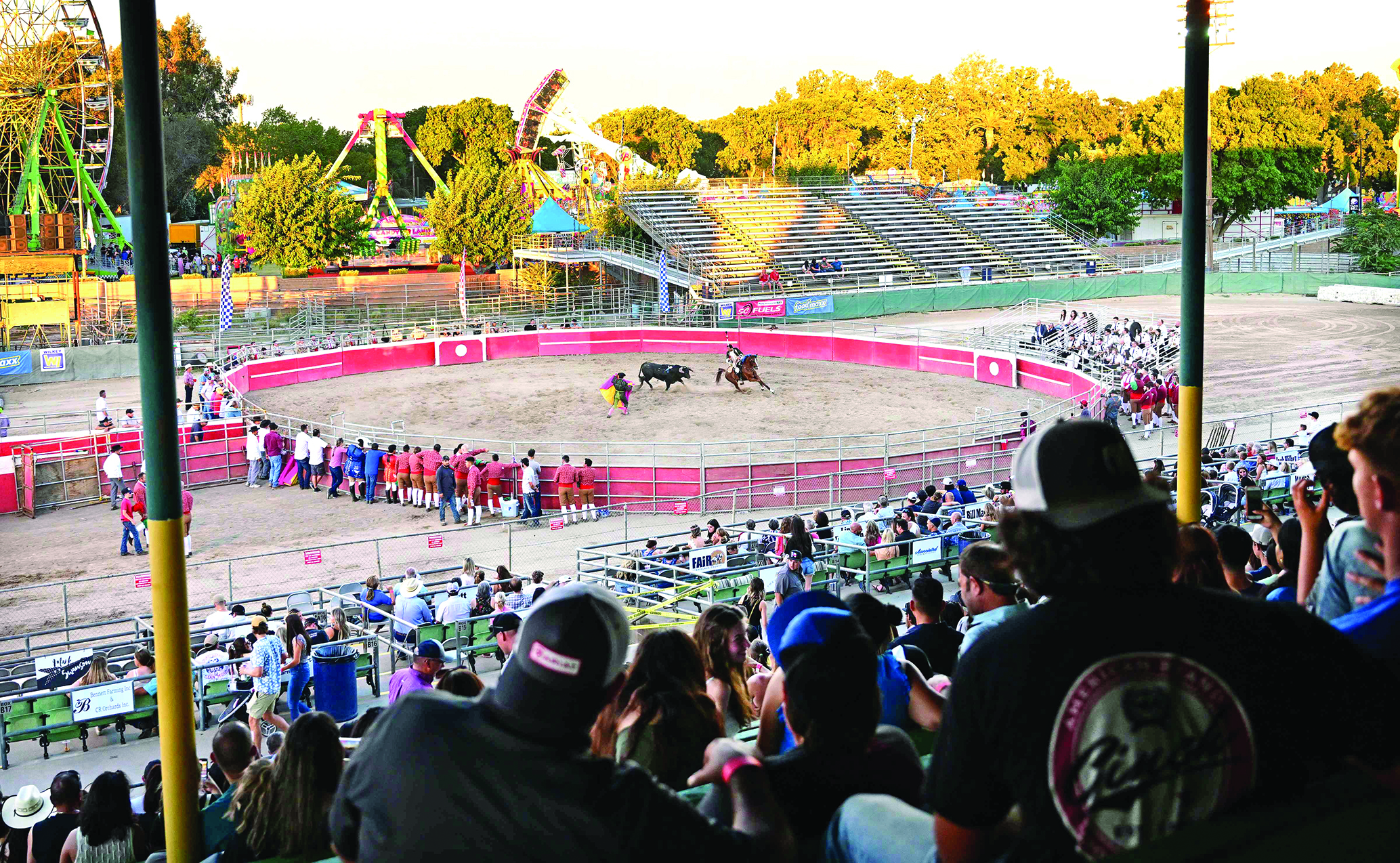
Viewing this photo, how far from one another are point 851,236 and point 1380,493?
223ft

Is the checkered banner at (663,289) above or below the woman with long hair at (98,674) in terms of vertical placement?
above

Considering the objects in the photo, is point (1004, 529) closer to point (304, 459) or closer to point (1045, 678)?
point (1045, 678)

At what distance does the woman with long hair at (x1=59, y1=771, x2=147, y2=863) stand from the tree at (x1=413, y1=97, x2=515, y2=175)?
102410 millimetres

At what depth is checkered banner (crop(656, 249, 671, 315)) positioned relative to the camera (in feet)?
178

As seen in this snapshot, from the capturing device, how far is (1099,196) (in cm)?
8019

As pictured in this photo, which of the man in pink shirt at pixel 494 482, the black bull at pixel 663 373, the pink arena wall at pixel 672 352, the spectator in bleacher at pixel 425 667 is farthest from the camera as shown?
the black bull at pixel 663 373

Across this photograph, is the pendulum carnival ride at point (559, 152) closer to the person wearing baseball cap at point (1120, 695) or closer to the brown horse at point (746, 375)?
the brown horse at point (746, 375)

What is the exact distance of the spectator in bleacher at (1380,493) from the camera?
8.50ft

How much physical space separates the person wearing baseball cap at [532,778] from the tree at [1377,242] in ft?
248

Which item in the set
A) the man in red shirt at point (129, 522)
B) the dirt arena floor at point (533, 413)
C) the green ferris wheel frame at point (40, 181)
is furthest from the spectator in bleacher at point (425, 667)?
the green ferris wheel frame at point (40, 181)

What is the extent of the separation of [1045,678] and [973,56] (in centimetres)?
10313

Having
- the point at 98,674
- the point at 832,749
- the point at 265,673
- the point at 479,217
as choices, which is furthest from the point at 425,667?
the point at 479,217

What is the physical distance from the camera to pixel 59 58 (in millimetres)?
57312

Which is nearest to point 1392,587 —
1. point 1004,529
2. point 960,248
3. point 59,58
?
point 1004,529
